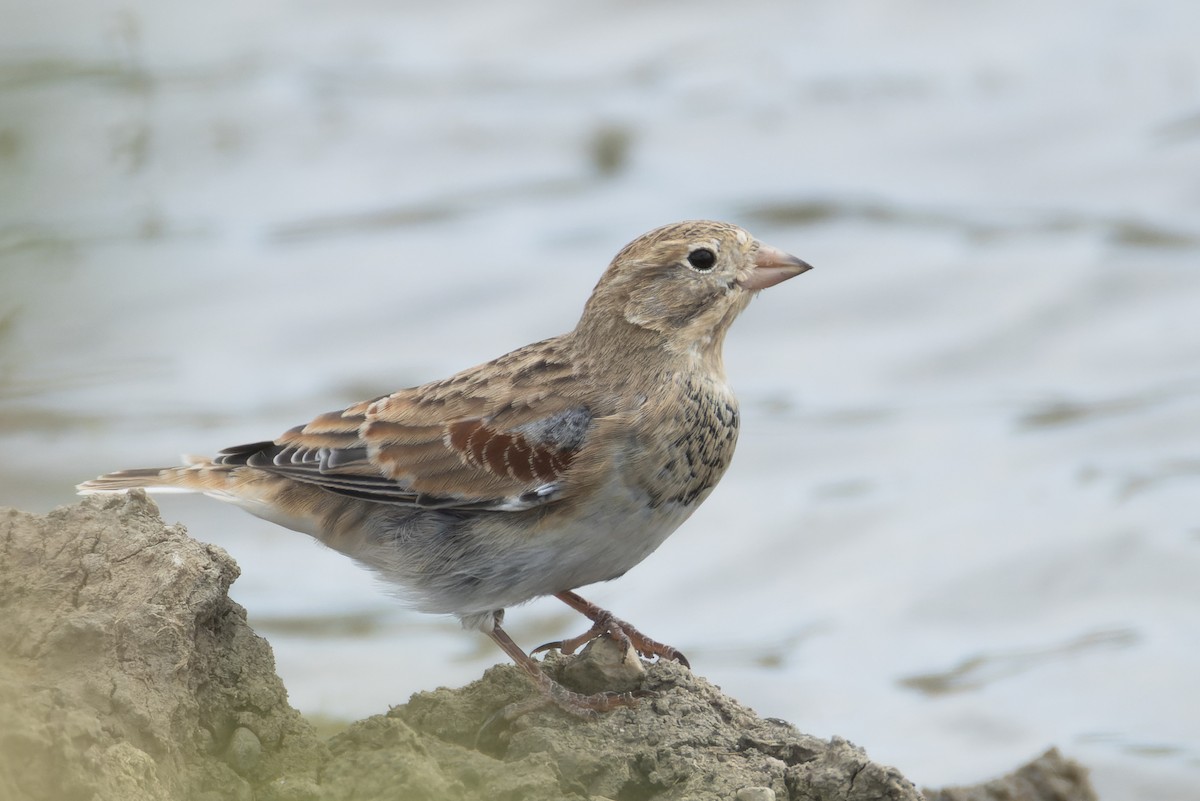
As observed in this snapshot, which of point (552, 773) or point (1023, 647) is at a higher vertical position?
point (1023, 647)

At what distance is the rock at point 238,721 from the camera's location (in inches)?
193

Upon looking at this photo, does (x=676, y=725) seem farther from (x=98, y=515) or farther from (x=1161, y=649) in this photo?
(x=1161, y=649)

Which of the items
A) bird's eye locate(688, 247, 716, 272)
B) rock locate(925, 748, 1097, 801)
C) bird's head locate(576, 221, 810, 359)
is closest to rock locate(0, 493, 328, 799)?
bird's head locate(576, 221, 810, 359)

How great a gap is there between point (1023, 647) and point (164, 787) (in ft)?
25.0

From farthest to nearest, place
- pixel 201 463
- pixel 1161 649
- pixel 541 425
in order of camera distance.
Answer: pixel 1161 649, pixel 201 463, pixel 541 425

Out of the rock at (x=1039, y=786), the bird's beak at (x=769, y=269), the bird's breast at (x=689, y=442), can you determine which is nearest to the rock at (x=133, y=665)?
the bird's breast at (x=689, y=442)

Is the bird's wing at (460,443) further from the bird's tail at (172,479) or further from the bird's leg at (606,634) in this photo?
the bird's leg at (606,634)

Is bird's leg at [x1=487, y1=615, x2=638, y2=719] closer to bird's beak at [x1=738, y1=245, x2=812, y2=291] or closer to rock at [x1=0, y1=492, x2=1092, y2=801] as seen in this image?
rock at [x1=0, y1=492, x2=1092, y2=801]

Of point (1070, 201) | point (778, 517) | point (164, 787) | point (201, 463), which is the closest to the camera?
point (164, 787)

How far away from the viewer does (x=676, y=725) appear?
5.52 m

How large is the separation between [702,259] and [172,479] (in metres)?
2.34

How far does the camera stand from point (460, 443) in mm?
6812

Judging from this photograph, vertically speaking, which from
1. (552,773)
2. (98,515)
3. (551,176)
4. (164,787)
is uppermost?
(551,176)

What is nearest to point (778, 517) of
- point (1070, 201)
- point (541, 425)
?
point (1070, 201)
